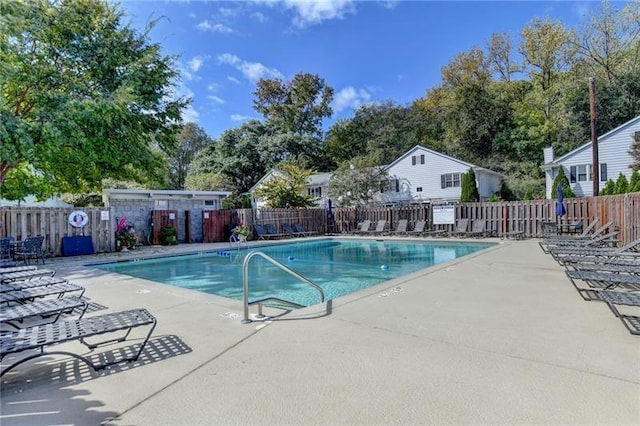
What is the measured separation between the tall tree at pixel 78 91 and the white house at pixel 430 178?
17187 millimetres

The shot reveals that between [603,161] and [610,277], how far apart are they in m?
21.0

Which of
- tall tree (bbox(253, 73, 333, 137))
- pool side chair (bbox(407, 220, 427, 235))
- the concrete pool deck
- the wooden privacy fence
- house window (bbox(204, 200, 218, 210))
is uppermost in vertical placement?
tall tree (bbox(253, 73, 333, 137))

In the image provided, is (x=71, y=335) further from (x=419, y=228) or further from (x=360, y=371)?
(x=419, y=228)

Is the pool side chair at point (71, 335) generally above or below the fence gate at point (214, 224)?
→ below

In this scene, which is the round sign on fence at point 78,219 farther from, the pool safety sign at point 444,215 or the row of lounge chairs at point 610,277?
the pool safety sign at point 444,215

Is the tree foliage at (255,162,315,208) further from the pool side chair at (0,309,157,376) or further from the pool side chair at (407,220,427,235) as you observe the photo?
the pool side chair at (0,309,157,376)

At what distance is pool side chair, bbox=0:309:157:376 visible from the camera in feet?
8.45

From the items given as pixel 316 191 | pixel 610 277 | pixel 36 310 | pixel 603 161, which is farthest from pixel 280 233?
pixel 603 161

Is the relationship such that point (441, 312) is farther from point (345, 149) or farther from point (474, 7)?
point (345, 149)

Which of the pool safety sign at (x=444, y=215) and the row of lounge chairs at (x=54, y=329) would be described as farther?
the pool safety sign at (x=444, y=215)

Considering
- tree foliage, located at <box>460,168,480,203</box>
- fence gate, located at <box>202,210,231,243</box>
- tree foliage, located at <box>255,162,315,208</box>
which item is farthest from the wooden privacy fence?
tree foliage, located at <box>460,168,480,203</box>

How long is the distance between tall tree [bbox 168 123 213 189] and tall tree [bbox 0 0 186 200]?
29575 mm

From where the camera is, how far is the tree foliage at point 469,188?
73.7 ft

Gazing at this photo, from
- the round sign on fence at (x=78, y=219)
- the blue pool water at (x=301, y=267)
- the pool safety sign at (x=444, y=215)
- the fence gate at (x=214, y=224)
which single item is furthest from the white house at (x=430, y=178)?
the round sign on fence at (x=78, y=219)
